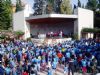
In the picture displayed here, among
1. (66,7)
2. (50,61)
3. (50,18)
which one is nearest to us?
(50,61)

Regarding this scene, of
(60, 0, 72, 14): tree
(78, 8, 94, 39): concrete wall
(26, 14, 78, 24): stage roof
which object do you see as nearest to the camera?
(26, 14, 78, 24): stage roof

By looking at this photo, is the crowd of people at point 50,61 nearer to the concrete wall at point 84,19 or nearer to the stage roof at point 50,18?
the stage roof at point 50,18

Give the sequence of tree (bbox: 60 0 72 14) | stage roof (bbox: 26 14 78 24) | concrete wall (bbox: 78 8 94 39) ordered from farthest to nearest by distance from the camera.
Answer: tree (bbox: 60 0 72 14) → concrete wall (bbox: 78 8 94 39) → stage roof (bbox: 26 14 78 24)

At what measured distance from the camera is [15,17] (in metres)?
51.4

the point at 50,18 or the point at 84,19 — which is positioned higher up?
the point at 50,18

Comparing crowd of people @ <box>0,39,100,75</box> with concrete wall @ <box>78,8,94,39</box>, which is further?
concrete wall @ <box>78,8,94,39</box>

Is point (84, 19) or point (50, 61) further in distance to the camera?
point (84, 19)

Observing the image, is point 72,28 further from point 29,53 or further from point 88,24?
point 29,53

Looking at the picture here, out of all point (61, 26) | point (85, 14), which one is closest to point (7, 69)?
point (85, 14)

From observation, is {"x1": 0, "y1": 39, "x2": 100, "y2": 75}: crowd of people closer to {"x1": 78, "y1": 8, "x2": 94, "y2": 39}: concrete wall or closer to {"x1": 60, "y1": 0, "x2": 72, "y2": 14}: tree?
{"x1": 78, "y1": 8, "x2": 94, "y2": 39}: concrete wall

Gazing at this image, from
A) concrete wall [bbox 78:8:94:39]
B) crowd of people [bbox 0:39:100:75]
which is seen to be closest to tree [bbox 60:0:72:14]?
concrete wall [bbox 78:8:94:39]

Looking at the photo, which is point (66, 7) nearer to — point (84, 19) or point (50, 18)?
point (84, 19)

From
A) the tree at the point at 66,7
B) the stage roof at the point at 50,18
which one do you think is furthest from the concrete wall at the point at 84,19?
the tree at the point at 66,7

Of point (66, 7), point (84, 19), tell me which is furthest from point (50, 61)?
point (66, 7)
